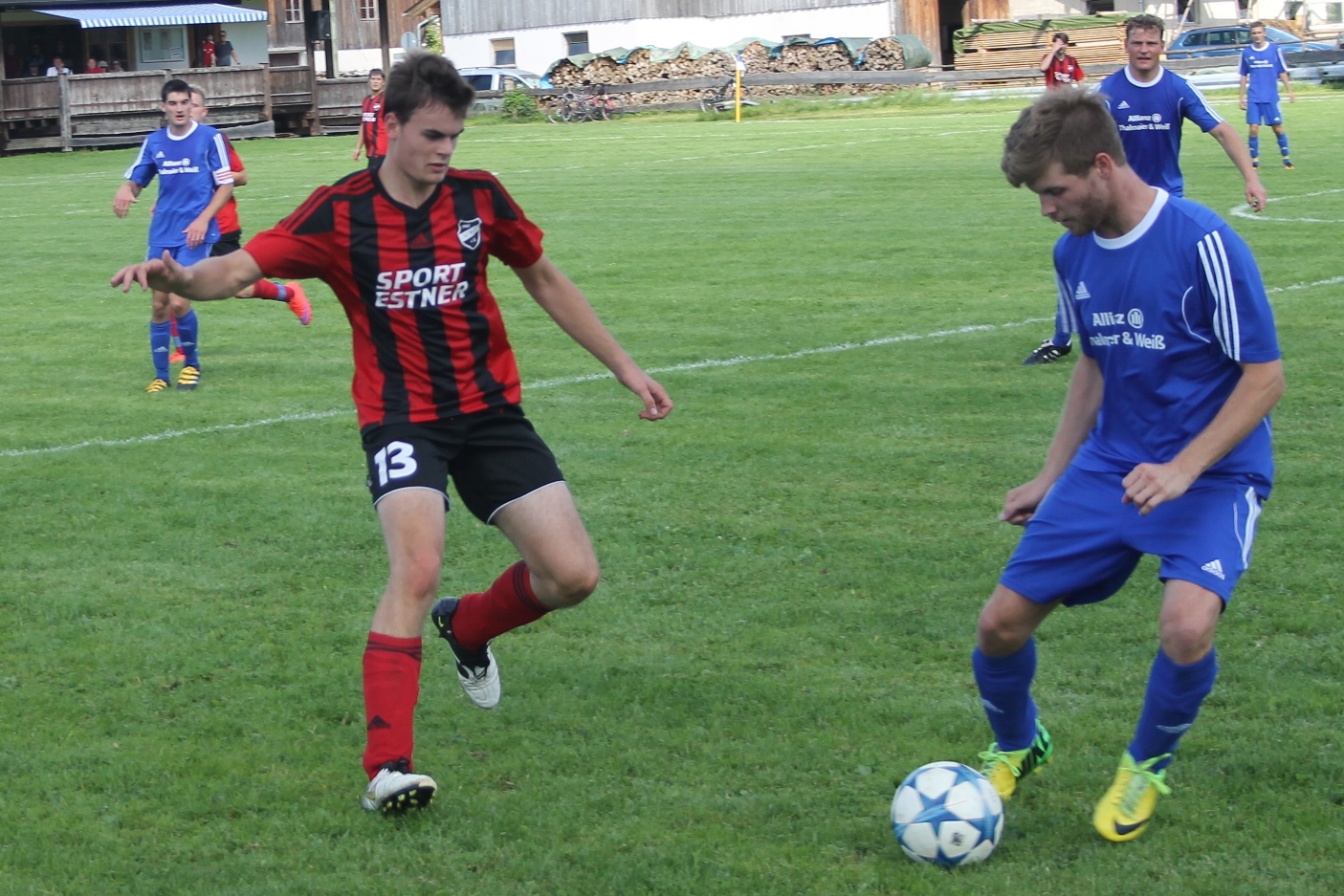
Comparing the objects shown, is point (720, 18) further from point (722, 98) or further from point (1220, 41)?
point (1220, 41)

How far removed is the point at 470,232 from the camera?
14.9 ft

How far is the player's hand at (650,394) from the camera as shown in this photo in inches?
188

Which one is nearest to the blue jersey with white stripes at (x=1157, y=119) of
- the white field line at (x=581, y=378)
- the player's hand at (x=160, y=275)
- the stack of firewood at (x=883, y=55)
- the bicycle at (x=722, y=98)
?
the white field line at (x=581, y=378)

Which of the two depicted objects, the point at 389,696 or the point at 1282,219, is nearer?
the point at 389,696

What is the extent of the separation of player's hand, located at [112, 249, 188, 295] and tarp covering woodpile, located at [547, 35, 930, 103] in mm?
43786

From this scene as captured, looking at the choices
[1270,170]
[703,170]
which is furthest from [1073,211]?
[703,170]

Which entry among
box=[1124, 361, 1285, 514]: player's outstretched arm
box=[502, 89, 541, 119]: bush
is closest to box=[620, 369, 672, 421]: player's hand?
box=[1124, 361, 1285, 514]: player's outstretched arm

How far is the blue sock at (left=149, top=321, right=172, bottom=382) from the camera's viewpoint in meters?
10.4

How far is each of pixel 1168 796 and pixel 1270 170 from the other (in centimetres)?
1930

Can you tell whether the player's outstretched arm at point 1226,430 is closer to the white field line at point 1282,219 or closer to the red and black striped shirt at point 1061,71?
the white field line at point 1282,219

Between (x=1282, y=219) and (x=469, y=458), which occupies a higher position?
(x=1282, y=219)

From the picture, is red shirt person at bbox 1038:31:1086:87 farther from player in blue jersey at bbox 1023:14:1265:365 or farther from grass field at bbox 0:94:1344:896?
player in blue jersey at bbox 1023:14:1265:365

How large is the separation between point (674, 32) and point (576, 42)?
15.7 ft

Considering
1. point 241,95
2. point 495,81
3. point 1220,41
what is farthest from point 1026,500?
point 495,81
